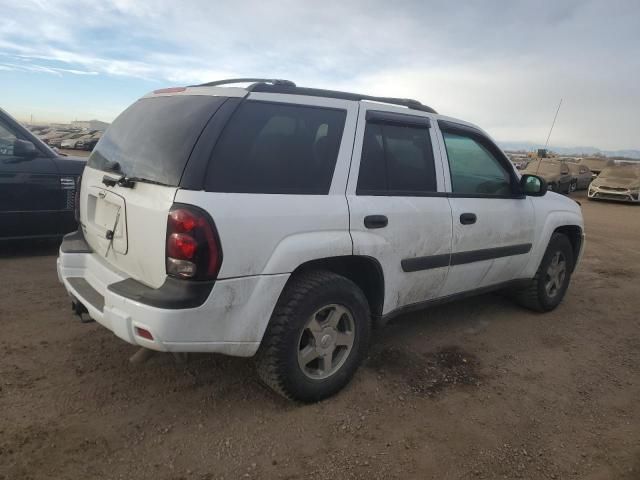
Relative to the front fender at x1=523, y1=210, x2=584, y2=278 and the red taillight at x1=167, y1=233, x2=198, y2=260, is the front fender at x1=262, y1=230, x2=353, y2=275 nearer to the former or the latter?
the red taillight at x1=167, y1=233, x2=198, y2=260

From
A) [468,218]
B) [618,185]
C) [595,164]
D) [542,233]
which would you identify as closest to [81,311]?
[468,218]

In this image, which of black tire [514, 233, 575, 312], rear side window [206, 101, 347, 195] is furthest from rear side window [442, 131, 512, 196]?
rear side window [206, 101, 347, 195]

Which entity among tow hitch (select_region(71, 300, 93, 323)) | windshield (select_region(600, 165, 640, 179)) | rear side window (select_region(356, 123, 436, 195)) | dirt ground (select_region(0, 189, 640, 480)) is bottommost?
dirt ground (select_region(0, 189, 640, 480))

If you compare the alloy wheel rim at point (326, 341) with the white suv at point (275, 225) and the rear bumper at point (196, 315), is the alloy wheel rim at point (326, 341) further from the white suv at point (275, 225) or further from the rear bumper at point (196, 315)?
the rear bumper at point (196, 315)

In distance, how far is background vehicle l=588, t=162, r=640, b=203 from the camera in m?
17.6

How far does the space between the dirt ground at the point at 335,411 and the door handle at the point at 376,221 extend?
1.06 meters

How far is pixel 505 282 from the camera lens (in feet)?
14.0

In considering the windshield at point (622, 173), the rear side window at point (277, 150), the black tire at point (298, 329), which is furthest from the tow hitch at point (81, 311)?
the windshield at point (622, 173)

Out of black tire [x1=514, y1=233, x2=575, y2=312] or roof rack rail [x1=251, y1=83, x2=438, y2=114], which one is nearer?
roof rack rail [x1=251, y1=83, x2=438, y2=114]

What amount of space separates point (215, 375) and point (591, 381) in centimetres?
266

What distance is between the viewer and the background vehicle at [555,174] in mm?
18269

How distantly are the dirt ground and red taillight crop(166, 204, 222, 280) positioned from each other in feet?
3.01

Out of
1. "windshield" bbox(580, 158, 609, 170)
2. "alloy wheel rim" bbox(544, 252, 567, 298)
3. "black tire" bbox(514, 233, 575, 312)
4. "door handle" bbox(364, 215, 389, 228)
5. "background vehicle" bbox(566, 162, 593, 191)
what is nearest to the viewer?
"door handle" bbox(364, 215, 389, 228)

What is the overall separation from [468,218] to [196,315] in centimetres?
217
